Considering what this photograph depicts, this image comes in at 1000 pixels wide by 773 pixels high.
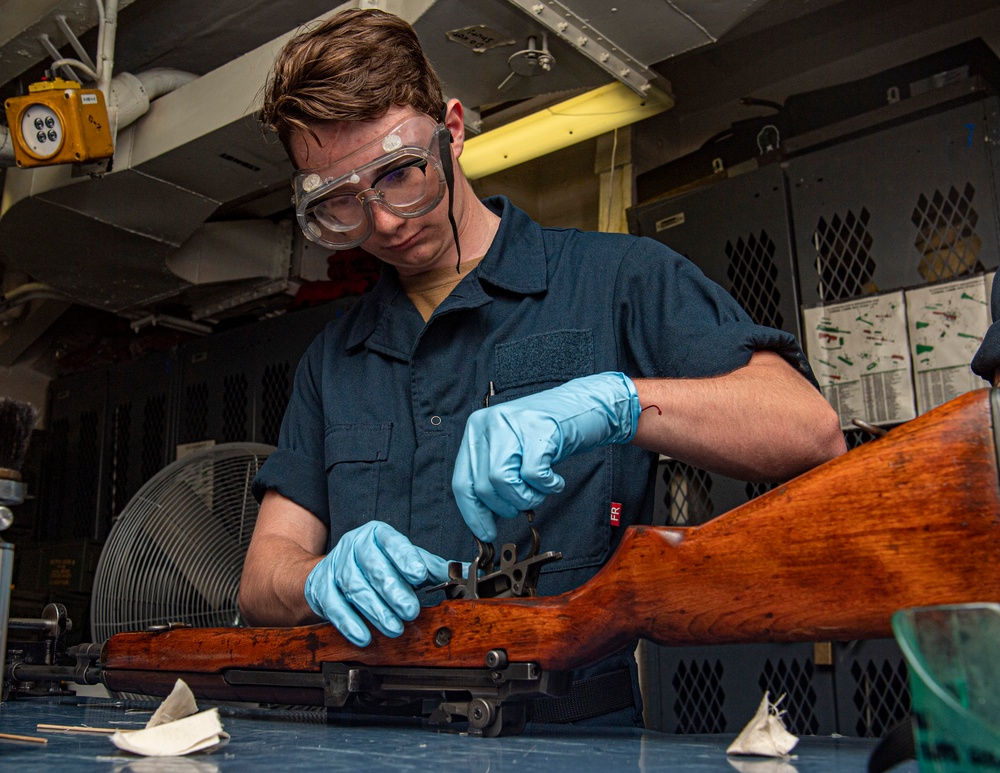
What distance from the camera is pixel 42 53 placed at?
2.96m

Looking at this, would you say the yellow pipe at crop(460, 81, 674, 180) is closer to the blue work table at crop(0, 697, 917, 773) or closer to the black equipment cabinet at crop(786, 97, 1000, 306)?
the black equipment cabinet at crop(786, 97, 1000, 306)

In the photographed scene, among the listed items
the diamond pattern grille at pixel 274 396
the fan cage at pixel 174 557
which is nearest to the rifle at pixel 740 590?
the fan cage at pixel 174 557

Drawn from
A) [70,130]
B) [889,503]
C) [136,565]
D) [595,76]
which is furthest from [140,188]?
[889,503]

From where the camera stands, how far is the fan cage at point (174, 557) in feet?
7.84

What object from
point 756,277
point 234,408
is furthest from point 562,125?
point 234,408

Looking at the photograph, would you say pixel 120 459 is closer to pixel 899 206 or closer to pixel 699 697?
pixel 699 697

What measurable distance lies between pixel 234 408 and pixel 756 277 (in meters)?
2.19

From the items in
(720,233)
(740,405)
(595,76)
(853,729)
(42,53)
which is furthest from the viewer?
(42,53)

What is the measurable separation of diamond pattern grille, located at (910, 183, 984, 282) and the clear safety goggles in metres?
1.38

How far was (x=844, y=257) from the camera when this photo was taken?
98.7 inches

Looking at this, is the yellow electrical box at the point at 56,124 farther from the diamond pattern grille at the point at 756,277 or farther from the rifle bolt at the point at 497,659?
the rifle bolt at the point at 497,659

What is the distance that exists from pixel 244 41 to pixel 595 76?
1.50m

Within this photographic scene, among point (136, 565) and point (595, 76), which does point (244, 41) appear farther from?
point (136, 565)

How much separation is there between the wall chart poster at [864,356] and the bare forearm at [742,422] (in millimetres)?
1174
